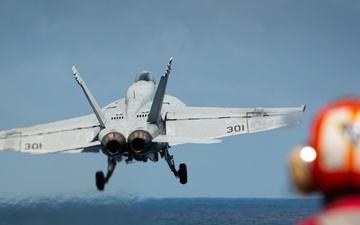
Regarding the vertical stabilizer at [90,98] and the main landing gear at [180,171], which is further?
the main landing gear at [180,171]

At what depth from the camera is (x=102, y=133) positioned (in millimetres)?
22844

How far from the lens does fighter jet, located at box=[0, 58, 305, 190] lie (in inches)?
896

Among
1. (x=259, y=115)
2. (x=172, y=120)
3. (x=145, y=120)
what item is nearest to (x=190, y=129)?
(x=172, y=120)

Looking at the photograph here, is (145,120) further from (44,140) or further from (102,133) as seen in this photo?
(44,140)

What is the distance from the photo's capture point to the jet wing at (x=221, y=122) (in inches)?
1085

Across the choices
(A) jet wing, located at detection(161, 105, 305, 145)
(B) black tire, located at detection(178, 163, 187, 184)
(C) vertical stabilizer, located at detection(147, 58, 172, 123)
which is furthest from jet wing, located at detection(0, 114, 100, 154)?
(C) vertical stabilizer, located at detection(147, 58, 172, 123)

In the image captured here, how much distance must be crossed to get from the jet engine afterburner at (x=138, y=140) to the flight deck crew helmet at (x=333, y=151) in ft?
67.1

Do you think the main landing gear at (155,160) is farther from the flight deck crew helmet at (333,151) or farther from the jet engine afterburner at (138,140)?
the flight deck crew helmet at (333,151)

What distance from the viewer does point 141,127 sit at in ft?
75.8

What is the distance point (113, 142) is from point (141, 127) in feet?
3.89

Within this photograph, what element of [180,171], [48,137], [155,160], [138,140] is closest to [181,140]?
[138,140]

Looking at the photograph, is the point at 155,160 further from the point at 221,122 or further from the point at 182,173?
the point at 221,122

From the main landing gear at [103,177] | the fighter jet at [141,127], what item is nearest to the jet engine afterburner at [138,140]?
the fighter jet at [141,127]

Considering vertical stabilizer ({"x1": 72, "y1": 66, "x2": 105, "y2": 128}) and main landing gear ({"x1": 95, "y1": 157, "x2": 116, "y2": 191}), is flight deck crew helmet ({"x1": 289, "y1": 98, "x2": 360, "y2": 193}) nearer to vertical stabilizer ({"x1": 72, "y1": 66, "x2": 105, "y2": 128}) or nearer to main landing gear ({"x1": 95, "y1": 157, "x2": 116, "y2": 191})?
vertical stabilizer ({"x1": 72, "y1": 66, "x2": 105, "y2": 128})
